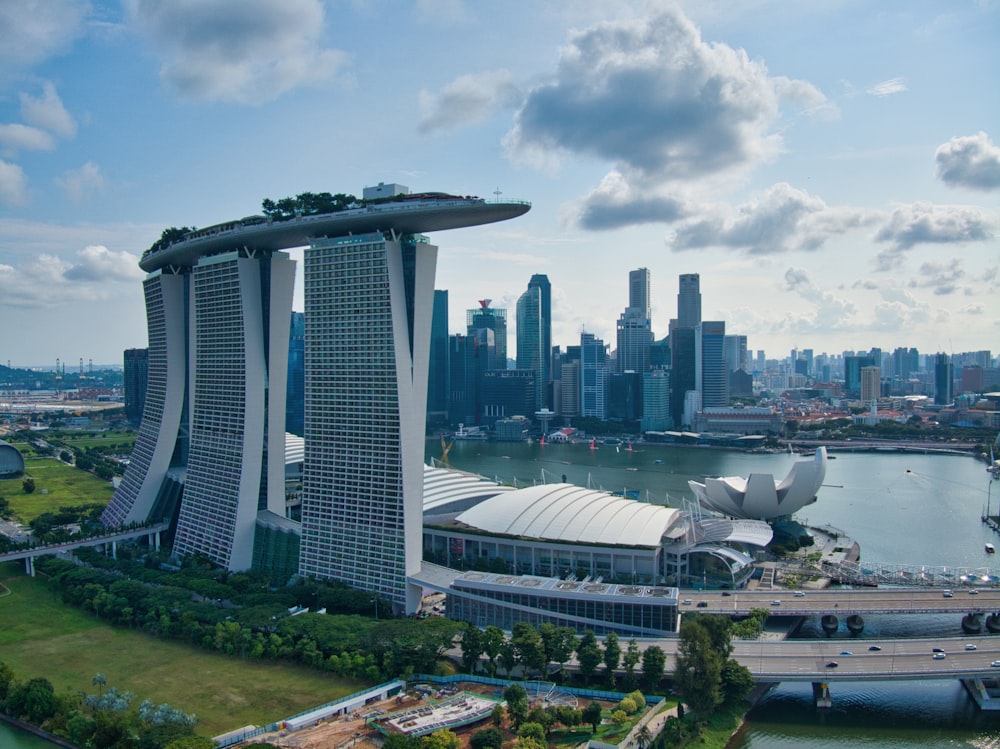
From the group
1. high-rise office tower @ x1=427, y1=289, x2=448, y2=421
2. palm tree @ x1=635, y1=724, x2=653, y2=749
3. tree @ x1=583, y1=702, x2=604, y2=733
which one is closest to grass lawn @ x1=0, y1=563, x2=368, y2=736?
tree @ x1=583, y1=702, x2=604, y2=733

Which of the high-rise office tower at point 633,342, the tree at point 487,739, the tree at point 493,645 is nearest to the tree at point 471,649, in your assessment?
the tree at point 493,645

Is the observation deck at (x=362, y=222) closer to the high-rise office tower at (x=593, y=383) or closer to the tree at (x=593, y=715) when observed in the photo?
the tree at (x=593, y=715)

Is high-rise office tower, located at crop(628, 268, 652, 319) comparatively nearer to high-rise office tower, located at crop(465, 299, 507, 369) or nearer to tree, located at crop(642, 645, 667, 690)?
high-rise office tower, located at crop(465, 299, 507, 369)

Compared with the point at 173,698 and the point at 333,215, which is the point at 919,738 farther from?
the point at 333,215

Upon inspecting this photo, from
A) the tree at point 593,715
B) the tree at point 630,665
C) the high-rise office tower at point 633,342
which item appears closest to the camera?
the tree at point 593,715

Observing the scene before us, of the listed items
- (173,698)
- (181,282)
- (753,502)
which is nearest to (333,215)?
(181,282)
